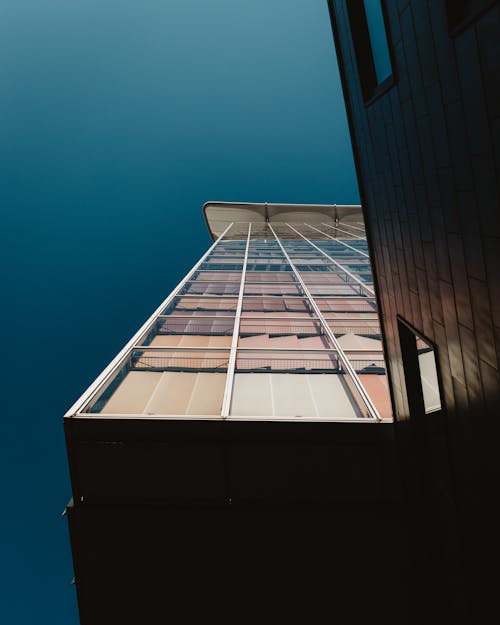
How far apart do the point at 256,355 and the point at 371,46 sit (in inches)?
278

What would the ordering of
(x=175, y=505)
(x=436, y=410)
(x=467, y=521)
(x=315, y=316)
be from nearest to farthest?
(x=467, y=521)
(x=436, y=410)
(x=175, y=505)
(x=315, y=316)

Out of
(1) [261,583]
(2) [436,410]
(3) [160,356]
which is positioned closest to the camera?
(2) [436,410]

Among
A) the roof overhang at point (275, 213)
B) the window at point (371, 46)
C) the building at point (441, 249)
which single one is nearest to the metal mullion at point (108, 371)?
the building at point (441, 249)

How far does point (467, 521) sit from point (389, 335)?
3.61m

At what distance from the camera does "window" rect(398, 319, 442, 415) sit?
555 centimetres

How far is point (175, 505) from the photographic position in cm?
637

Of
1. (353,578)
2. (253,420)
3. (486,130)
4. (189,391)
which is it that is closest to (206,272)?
(189,391)

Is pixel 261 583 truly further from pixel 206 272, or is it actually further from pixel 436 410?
pixel 206 272

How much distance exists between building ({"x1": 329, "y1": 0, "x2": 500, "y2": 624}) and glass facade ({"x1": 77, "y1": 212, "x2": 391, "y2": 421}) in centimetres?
164

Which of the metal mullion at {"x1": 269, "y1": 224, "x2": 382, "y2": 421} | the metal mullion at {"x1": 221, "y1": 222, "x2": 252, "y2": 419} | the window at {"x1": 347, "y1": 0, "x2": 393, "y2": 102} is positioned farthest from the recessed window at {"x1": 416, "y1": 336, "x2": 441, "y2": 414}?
the window at {"x1": 347, "y1": 0, "x2": 393, "y2": 102}

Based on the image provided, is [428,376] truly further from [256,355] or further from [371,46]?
[371,46]

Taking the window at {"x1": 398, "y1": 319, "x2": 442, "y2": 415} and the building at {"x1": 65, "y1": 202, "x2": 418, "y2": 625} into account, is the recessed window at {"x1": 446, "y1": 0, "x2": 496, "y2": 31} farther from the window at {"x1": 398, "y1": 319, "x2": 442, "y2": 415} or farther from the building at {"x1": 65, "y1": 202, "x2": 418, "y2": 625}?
the building at {"x1": 65, "y1": 202, "x2": 418, "y2": 625}

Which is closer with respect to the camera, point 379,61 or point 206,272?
point 379,61

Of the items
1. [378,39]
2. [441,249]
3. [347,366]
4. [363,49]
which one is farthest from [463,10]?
[347,366]
